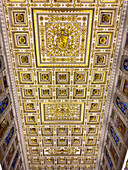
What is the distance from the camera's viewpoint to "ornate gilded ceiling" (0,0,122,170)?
14.0 m

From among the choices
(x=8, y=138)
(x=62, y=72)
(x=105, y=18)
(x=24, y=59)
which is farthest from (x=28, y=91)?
(x=105, y=18)

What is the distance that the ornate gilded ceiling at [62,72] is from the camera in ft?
45.8

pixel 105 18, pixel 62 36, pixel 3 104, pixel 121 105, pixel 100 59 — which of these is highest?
pixel 105 18

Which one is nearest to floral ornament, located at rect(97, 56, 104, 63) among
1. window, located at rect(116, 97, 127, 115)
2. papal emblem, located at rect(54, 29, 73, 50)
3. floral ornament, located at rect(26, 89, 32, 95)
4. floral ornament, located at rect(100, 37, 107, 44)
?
floral ornament, located at rect(100, 37, 107, 44)

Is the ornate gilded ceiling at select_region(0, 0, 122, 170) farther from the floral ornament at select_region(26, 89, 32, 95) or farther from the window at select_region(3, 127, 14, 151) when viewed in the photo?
the window at select_region(3, 127, 14, 151)

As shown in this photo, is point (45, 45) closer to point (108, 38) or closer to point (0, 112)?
point (108, 38)

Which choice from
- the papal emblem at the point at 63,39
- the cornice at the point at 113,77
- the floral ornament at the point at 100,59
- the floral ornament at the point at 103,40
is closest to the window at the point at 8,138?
the papal emblem at the point at 63,39

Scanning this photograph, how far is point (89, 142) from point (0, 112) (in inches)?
497

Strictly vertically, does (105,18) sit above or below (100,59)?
above

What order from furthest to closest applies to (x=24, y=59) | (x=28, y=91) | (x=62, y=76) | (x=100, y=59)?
(x=28, y=91)
(x=62, y=76)
(x=100, y=59)
(x=24, y=59)

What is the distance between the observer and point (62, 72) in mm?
16672

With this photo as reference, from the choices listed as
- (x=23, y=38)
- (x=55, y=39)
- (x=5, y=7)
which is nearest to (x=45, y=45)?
(x=55, y=39)

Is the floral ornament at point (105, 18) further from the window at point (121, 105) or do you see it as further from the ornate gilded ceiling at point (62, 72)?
the window at point (121, 105)

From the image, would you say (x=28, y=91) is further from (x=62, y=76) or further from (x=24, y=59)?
(x=62, y=76)
